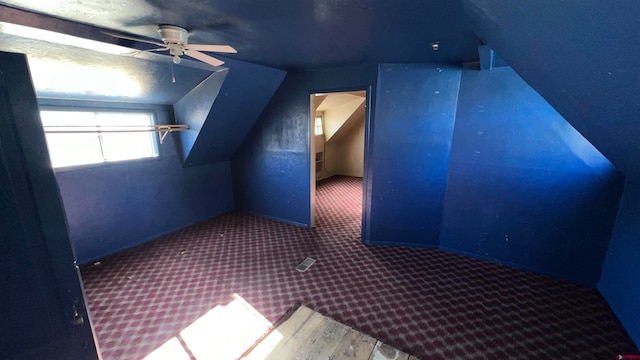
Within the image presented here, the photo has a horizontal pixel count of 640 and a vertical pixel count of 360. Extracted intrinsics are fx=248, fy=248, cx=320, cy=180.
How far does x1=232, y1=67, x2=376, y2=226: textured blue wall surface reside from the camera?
3.38 meters

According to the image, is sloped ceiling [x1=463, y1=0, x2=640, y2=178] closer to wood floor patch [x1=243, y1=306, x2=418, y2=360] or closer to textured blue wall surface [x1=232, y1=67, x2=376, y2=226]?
textured blue wall surface [x1=232, y1=67, x2=376, y2=226]

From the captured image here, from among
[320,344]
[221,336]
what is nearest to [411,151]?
[320,344]

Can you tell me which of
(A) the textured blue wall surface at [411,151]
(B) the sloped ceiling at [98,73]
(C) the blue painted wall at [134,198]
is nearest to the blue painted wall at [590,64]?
(A) the textured blue wall surface at [411,151]

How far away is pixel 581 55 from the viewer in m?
1.09

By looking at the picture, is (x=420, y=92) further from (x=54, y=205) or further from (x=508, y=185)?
(x=54, y=205)

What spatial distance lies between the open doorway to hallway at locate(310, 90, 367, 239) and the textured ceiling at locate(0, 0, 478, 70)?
1.90 metres

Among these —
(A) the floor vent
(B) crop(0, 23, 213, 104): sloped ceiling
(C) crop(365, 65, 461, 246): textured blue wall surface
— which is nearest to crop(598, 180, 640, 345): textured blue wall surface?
(C) crop(365, 65, 461, 246): textured blue wall surface

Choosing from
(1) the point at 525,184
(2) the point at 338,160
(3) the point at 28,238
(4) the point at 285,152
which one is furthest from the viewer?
(2) the point at 338,160

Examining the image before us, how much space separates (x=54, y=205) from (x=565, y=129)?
3.82 meters

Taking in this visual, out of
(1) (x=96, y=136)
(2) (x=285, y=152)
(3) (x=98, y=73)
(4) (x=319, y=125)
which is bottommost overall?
(2) (x=285, y=152)

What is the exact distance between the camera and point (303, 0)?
1.42 m

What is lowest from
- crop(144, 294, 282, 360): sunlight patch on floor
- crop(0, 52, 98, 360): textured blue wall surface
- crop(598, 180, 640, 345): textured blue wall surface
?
crop(144, 294, 282, 360): sunlight patch on floor

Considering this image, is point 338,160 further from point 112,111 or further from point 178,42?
point 178,42

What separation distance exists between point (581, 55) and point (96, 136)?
4.44 m
